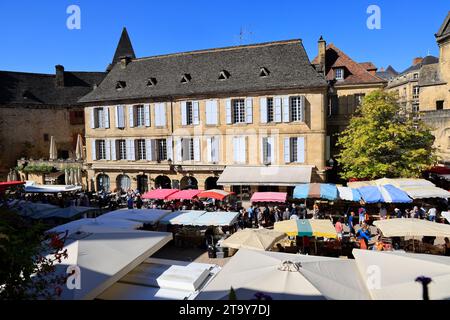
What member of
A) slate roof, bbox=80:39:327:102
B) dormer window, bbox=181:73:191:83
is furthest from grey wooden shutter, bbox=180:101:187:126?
dormer window, bbox=181:73:191:83

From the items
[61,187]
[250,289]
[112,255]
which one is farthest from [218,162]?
[250,289]

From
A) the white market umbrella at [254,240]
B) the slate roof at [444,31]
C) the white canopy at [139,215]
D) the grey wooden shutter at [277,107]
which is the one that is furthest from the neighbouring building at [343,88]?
the white market umbrella at [254,240]

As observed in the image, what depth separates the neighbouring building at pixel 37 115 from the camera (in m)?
34.4

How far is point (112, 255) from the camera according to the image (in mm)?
8008

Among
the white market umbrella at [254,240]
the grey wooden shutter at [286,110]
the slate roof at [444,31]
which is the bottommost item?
the white market umbrella at [254,240]

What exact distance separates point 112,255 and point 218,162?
14807 millimetres

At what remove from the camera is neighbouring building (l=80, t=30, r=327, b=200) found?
20.6 meters

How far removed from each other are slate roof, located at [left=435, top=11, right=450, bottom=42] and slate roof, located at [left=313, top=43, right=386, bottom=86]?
1073cm

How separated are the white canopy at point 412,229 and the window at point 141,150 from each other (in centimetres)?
1764

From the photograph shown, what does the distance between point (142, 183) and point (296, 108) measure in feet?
40.1

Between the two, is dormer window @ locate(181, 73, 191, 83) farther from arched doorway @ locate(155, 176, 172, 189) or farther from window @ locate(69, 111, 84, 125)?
window @ locate(69, 111, 84, 125)

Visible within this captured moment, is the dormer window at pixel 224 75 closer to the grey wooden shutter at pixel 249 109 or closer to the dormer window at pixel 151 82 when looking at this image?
the grey wooden shutter at pixel 249 109

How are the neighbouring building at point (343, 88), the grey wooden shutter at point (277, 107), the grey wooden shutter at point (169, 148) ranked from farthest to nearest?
the neighbouring building at point (343, 88) < the grey wooden shutter at point (169, 148) < the grey wooden shutter at point (277, 107)
